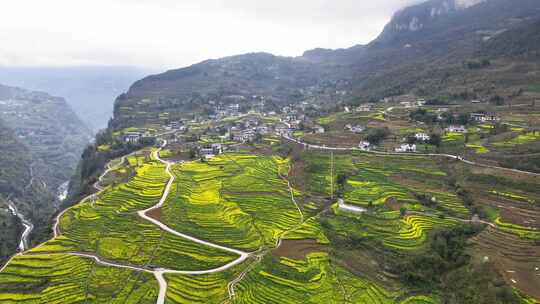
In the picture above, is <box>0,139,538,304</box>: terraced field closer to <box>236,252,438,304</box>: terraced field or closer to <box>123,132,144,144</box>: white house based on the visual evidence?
<box>236,252,438,304</box>: terraced field

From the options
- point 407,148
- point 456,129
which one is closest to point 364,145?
point 407,148

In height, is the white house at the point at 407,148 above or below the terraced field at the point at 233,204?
above

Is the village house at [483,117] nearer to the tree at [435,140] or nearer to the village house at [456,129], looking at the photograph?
the village house at [456,129]

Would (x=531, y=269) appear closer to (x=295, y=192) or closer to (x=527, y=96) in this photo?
(x=295, y=192)

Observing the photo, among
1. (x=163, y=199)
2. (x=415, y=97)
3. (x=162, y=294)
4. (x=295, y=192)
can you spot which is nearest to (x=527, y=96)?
(x=415, y=97)

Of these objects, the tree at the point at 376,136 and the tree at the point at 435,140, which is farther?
the tree at the point at 376,136

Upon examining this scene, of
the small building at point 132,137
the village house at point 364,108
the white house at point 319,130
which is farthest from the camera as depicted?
the village house at point 364,108

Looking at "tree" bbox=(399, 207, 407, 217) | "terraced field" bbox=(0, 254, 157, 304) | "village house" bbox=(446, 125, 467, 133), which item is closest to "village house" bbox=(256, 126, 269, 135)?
"village house" bbox=(446, 125, 467, 133)

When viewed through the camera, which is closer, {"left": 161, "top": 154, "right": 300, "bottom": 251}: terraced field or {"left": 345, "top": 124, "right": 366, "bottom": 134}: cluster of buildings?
{"left": 161, "top": 154, "right": 300, "bottom": 251}: terraced field

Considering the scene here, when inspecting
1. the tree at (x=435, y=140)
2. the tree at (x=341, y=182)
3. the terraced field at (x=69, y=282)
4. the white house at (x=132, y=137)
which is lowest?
the terraced field at (x=69, y=282)

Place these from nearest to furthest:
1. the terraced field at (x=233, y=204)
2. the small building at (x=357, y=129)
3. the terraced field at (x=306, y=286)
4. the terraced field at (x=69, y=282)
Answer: the terraced field at (x=306, y=286) → the terraced field at (x=69, y=282) → the terraced field at (x=233, y=204) → the small building at (x=357, y=129)

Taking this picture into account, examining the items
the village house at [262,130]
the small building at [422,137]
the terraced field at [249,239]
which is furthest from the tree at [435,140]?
the village house at [262,130]
